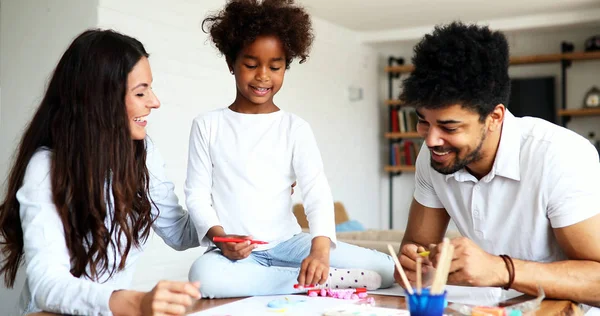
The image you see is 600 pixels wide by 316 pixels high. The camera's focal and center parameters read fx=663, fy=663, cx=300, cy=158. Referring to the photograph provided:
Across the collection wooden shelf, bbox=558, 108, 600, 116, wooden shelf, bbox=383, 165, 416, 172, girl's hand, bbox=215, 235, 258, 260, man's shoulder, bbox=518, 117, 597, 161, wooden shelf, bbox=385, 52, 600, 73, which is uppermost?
wooden shelf, bbox=385, 52, 600, 73

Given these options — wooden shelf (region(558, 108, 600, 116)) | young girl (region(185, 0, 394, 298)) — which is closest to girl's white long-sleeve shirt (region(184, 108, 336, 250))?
young girl (region(185, 0, 394, 298))

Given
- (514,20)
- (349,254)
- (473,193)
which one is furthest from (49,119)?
(514,20)

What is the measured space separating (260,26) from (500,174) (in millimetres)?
910

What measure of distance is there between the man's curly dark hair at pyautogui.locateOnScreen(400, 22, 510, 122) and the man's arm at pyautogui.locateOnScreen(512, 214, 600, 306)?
1.23ft

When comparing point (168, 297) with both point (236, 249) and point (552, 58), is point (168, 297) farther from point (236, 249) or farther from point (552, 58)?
point (552, 58)

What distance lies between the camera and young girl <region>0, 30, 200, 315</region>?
139cm

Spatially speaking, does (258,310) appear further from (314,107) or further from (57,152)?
(314,107)

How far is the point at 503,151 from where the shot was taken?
1.75m

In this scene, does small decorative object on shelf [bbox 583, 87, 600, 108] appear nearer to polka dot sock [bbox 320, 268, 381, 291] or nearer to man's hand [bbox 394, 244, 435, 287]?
polka dot sock [bbox 320, 268, 381, 291]

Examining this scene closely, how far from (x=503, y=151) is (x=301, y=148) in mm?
628

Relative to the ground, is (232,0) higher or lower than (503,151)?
higher

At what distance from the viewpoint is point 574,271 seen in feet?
5.39

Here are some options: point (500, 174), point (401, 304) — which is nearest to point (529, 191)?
point (500, 174)

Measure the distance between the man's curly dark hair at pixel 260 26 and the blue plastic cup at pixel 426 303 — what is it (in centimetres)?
124
